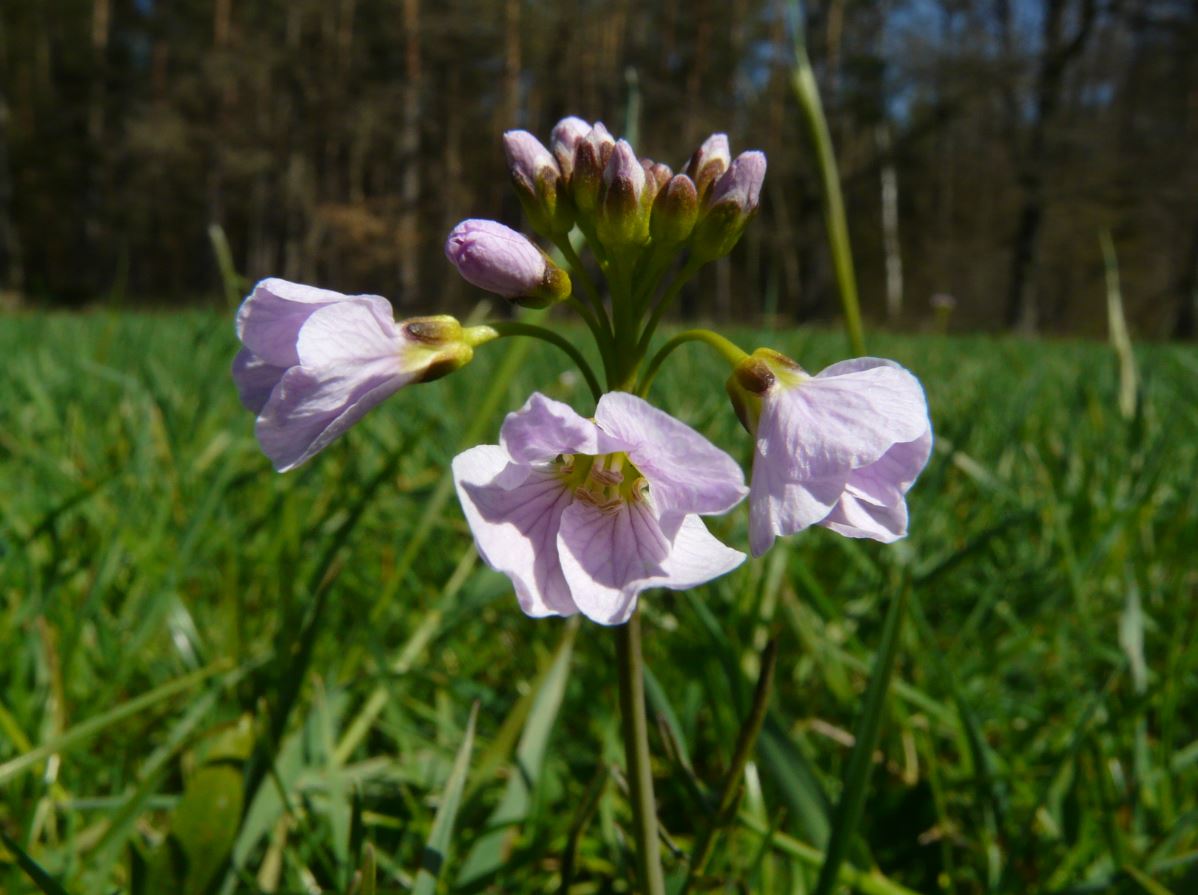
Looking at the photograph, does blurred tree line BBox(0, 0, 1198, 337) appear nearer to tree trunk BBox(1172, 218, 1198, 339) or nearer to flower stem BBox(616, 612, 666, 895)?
tree trunk BBox(1172, 218, 1198, 339)

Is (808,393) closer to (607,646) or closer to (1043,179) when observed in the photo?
(607,646)

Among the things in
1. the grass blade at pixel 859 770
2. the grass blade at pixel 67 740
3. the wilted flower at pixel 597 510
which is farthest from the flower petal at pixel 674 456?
the grass blade at pixel 67 740

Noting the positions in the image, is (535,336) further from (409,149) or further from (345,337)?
(409,149)

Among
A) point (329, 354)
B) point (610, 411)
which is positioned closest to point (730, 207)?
point (610, 411)

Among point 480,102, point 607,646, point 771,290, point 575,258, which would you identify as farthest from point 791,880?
point 480,102

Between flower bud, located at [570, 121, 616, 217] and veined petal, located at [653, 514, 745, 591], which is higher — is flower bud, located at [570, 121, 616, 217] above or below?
above

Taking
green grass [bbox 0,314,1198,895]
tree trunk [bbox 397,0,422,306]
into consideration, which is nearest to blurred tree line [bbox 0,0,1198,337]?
tree trunk [bbox 397,0,422,306]

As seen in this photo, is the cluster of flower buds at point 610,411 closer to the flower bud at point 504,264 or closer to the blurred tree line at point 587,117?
the flower bud at point 504,264
